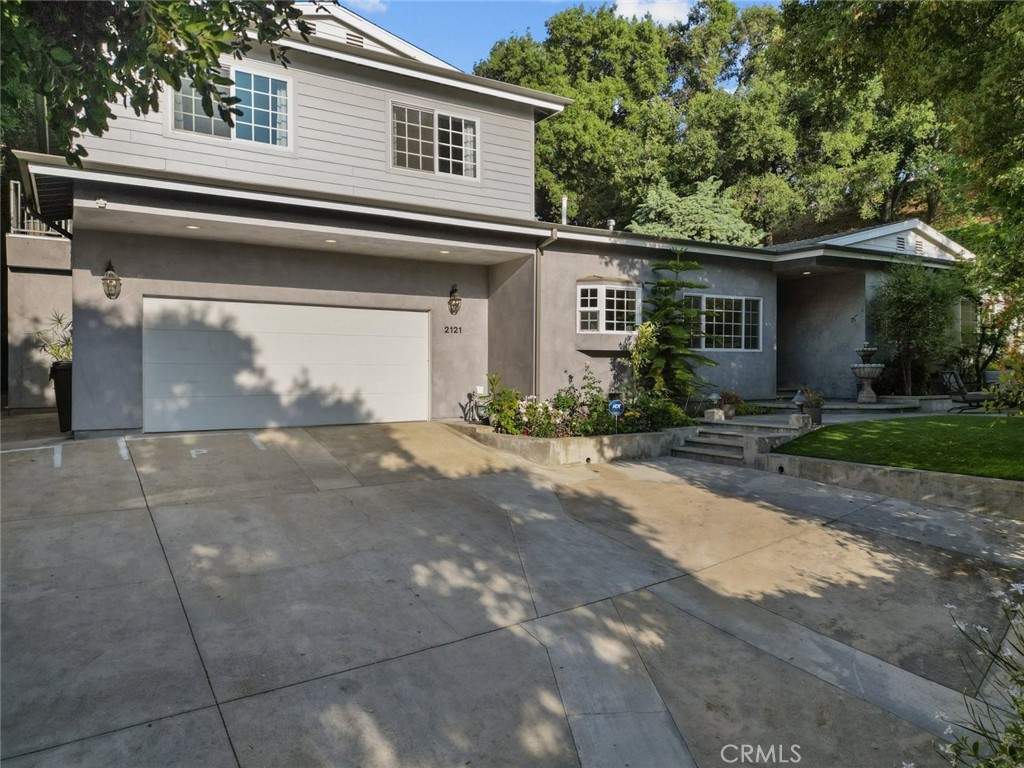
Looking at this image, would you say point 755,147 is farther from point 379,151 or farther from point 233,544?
point 233,544

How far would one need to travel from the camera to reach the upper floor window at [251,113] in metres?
9.03

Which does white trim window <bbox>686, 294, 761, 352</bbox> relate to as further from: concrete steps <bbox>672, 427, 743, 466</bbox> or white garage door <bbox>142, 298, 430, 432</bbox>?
white garage door <bbox>142, 298, 430, 432</bbox>

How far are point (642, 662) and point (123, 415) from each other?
8.72m

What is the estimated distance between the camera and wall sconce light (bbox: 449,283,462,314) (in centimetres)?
1147

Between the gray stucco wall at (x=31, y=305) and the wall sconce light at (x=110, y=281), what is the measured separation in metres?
6.78

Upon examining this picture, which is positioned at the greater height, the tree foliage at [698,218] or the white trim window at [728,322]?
the tree foliage at [698,218]

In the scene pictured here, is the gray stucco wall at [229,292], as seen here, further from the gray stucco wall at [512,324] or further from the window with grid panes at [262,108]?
the window with grid panes at [262,108]

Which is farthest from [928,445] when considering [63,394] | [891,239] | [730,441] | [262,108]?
[63,394]

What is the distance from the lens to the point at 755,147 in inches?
910

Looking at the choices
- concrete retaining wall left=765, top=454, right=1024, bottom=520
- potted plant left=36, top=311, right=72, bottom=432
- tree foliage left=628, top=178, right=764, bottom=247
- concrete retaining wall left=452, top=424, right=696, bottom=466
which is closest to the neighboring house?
potted plant left=36, top=311, right=72, bottom=432

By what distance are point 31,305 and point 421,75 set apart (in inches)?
439

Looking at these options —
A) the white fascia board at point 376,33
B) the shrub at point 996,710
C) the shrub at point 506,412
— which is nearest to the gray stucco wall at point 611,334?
the shrub at point 506,412

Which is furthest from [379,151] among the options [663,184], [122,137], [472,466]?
[663,184]

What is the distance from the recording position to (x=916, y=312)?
12.9 metres
